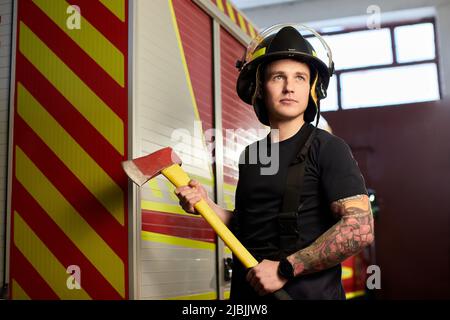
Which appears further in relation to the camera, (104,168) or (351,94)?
(351,94)

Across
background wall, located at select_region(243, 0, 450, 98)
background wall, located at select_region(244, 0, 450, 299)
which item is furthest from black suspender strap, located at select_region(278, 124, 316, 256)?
background wall, located at select_region(243, 0, 450, 98)

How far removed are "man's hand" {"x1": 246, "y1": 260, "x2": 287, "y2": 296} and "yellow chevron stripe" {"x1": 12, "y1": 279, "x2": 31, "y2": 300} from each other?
1070 millimetres

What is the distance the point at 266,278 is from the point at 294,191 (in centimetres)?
25

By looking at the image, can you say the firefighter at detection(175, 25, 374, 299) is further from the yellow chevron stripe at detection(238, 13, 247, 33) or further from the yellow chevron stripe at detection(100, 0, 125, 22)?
the yellow chevron stripe at detection(238, 13, 247, 33)

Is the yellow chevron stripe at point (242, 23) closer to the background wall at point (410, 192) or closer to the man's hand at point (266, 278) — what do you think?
the man's hand at point (266, 278)

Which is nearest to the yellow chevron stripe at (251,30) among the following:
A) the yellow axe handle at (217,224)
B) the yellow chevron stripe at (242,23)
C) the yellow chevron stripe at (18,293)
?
the yellow chevron stripe at (242,23)

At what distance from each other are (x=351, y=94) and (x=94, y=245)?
22.2 feet

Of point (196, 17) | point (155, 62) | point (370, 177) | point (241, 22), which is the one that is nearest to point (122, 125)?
point (155, 62)

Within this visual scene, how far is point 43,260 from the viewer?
2.22 meters

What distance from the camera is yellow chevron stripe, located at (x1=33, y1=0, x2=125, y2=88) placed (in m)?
2.27

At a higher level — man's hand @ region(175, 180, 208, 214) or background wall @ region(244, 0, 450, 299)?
background wall @ region(244, 0, 450, 299)

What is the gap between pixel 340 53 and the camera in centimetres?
848

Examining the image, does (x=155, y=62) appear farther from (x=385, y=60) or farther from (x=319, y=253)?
(x=385, y=60)

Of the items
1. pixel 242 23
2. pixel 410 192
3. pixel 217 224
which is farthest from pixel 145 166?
pixel 410 192
